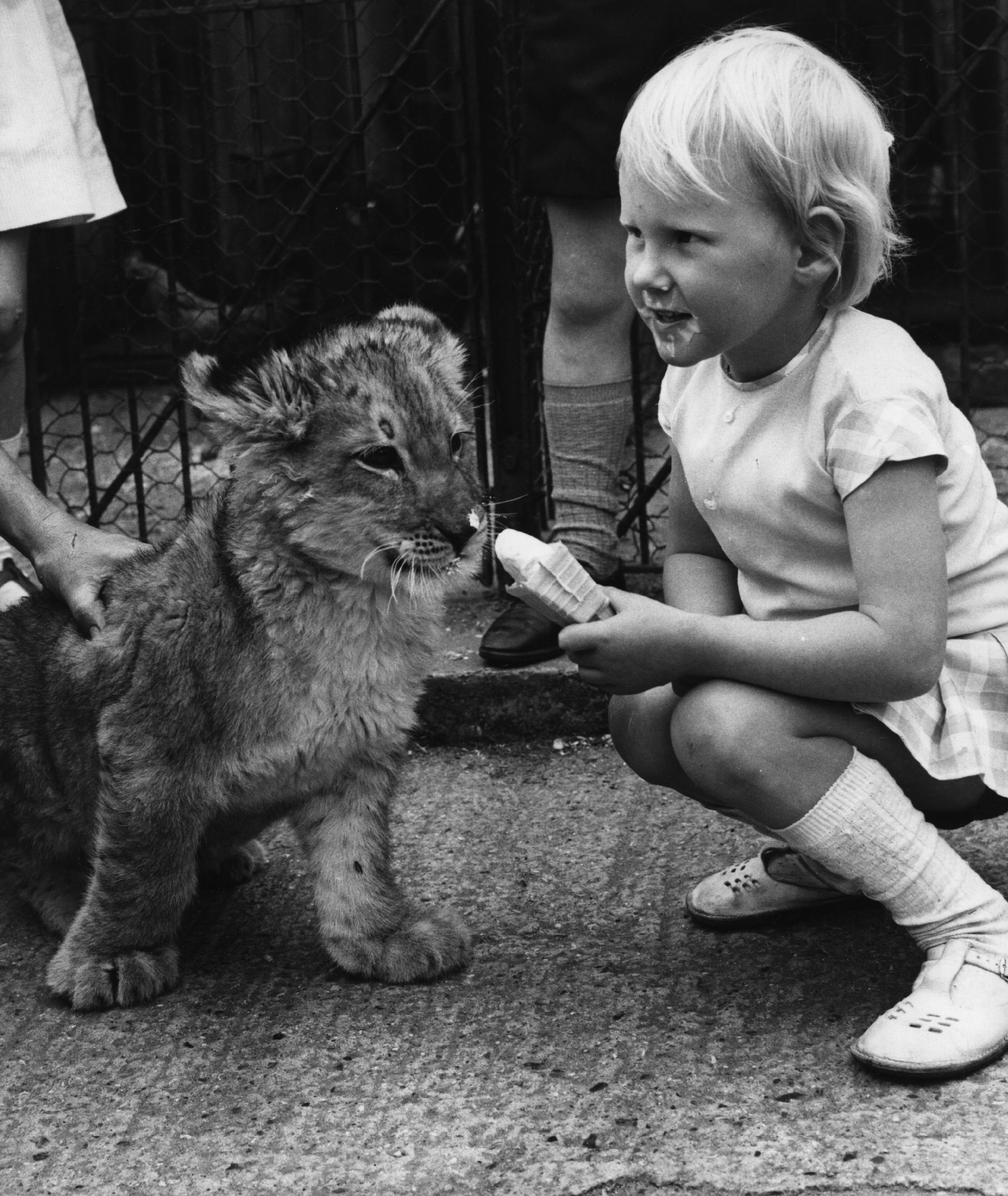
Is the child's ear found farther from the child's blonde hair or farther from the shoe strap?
the shoe strap

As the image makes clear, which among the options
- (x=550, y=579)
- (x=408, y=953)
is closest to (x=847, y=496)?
(x=550, y=579)

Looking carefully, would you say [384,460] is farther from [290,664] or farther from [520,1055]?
[520,1055]

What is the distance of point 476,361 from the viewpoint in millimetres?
4719

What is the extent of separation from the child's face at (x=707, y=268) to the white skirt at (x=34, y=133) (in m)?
1.66

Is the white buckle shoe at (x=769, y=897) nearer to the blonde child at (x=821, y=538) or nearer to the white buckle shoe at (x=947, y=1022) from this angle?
the blonde child at (x=821, y=538)

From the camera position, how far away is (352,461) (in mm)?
2764

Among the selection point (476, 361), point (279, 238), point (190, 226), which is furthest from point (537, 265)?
point (190, 226)

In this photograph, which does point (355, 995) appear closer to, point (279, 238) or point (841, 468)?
point (841, 468)

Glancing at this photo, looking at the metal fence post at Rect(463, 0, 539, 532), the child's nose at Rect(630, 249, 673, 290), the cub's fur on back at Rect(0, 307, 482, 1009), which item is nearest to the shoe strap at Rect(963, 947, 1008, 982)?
the cub's fur on back at Rect(0, 307, 482, 1009)

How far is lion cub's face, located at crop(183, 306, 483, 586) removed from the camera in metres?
2.74

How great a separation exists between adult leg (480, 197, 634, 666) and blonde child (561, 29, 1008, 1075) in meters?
1.29

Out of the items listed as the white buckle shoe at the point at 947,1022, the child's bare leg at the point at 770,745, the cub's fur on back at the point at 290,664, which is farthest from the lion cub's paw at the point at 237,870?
the white buckle shoe at the point at 947,1022

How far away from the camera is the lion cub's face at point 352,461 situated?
2740 mm

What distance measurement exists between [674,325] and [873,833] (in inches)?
32.4
